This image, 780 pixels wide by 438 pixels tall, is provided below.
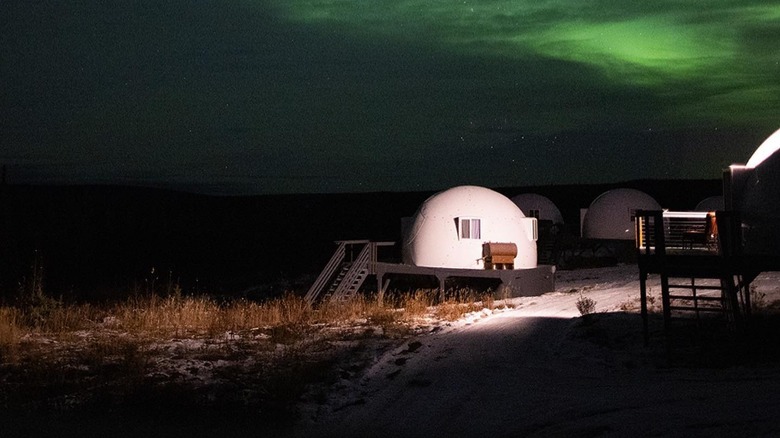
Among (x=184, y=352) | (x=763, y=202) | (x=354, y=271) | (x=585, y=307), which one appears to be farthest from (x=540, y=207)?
(x=184, y=352)

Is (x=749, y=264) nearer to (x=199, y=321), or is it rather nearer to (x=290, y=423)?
(x=290, y=423)

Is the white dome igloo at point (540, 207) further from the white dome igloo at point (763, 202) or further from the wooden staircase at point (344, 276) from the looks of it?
the white dome igloo at point (763, 202)

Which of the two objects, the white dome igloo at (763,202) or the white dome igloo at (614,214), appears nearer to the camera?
the white dome igloo at (763,202)

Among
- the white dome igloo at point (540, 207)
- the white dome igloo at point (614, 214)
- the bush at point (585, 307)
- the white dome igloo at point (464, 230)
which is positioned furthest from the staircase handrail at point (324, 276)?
the white dome igloo at point (540, 207)

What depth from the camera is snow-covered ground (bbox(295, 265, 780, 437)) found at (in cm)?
875

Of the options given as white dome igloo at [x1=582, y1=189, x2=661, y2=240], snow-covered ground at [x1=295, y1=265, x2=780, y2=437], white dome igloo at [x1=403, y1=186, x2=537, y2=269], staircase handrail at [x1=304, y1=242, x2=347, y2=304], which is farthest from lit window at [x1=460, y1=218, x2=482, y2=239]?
white dome igloo at [x1=582, y1=189, x2=661, y2=240]

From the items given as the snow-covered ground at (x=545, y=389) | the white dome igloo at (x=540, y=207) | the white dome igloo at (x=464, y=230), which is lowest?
the snow-covered ground at (x=545, y=389)

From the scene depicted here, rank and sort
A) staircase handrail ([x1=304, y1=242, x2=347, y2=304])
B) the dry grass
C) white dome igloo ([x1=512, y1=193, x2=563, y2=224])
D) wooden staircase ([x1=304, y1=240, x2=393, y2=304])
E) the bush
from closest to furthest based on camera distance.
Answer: the dry grass < the bush < staircase handrail ([x1=304, y1=242, x2=347, y2=304]) < wooden staircase ([x1=304, y1=240, x2=393, y2=304]) < white dome igloo ([x1=512, y1=193, x2=563, y2=224])

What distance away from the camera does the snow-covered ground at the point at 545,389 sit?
8750 millimetres

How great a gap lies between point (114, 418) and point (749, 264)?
10038 millimetres

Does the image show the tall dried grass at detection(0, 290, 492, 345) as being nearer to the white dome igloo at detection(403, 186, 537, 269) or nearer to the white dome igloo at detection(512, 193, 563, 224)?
the white dome igloo at detection(403, 186, 537, 269)

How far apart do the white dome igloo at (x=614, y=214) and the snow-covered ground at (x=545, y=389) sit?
75.2ft

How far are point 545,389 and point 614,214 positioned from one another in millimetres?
29355

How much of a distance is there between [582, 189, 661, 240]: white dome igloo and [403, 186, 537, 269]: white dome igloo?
1385 cm
